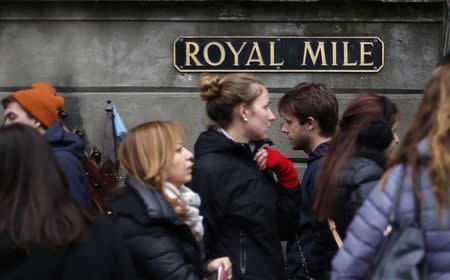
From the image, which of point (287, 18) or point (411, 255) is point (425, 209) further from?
point (287, 18)

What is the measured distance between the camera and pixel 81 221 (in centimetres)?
312

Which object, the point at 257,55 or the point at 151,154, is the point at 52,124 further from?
the point at 257,55

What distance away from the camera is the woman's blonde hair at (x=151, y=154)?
4.05 metres

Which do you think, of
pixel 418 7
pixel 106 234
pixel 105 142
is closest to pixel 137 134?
pixel 106 234

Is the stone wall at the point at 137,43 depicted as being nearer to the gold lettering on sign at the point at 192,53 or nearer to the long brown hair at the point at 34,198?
the gold lettering on sign at the point at 192,53

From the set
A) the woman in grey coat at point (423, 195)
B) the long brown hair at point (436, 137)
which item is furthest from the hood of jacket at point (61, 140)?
the long brown hair at point (436, 137)

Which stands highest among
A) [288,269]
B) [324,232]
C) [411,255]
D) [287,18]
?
[287,18]

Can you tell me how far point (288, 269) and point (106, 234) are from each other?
2380 mm

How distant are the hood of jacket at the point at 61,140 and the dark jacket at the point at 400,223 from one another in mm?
2505

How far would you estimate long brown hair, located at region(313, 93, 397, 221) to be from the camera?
14.8 feet

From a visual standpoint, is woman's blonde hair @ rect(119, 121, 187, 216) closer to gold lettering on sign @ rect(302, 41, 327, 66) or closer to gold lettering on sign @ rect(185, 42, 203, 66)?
gold lettering on sign @ rect(185, 42, 203, 66)

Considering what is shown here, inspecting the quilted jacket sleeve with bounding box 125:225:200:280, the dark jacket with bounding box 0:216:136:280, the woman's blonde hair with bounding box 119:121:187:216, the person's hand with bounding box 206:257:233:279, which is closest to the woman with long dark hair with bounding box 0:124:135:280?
the dark jacket with bounding box 0:216:136:280

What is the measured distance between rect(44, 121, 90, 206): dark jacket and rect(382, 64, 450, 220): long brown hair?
252 centimetres

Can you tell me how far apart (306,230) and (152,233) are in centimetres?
153
